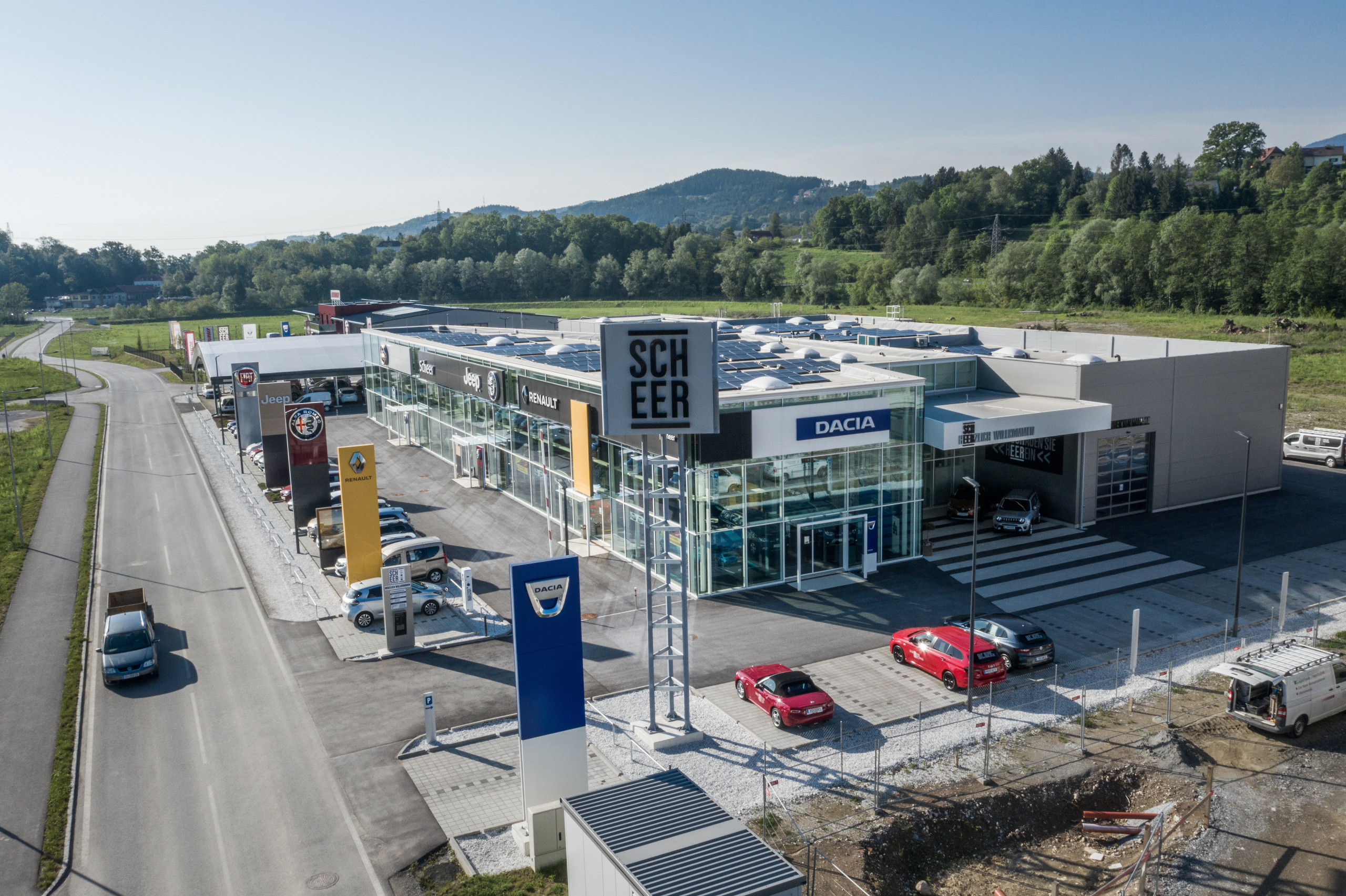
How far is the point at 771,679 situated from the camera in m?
19.9

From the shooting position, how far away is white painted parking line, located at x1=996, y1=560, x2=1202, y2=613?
26.5m

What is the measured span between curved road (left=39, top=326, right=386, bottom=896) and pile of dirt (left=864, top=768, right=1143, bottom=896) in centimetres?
844

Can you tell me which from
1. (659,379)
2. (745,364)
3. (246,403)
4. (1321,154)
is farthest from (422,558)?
(1321,154)

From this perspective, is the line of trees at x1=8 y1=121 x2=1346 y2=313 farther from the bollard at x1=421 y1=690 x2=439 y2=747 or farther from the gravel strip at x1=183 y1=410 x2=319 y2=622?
the bollard at x1=421 y1=690 x2=439 y2=747

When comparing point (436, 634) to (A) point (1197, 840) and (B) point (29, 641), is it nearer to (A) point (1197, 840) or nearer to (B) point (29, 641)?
(B) point (29, 641)

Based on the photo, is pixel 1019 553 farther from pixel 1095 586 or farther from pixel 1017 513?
pixel 1095 586

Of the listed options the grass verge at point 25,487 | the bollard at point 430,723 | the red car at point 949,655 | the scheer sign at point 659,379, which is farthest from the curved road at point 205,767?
the red car at point 949,655

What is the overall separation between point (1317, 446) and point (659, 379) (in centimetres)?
4077

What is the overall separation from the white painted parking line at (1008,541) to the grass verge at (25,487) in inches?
1163

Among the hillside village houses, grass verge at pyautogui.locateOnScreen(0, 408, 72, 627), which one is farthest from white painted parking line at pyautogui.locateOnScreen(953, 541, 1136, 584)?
the hillside village houses

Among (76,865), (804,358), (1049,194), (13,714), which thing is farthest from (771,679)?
(1049,194)

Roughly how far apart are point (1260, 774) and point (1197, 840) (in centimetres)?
318

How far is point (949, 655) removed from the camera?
21422mm

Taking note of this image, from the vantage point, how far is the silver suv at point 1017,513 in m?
33.0
